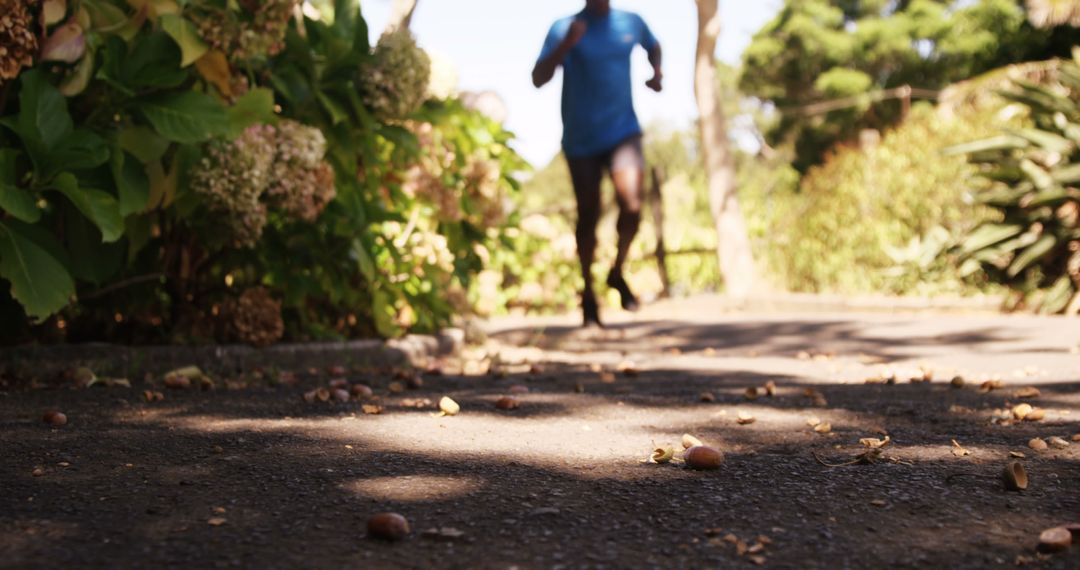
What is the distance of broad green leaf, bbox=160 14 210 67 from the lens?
3.12 m

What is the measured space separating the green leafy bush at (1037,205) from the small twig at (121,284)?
614 centimetres

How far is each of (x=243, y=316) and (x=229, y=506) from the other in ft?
7.48

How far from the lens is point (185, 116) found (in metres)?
3.18

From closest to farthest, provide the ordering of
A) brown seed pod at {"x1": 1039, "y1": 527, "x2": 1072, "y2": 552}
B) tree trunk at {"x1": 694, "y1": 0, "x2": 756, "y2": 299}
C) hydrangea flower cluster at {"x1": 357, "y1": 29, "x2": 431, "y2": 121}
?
1. brown seed pod at {"x1": 1039, "y1": 527, "x2": 1072, "y2": 552}
2. hydrangea flower cluster at {"x1": 357, "y1": 29, "x2": 431, "y2": 121}
3. tree trunk at {"x1": 694, "y1": 0, "x2": 756, "y2": 299}

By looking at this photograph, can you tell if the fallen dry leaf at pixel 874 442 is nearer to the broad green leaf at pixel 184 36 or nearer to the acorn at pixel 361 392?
the acorn at pixel 361 392

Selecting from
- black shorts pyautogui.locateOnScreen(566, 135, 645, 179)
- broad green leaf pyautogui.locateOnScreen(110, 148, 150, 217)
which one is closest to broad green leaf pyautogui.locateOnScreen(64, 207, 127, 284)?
broad green leaf pyautogui.locateOnScreen(110, 148, 150, 217)

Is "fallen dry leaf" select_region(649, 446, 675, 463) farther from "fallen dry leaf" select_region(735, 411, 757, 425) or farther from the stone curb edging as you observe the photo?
the stone curb edging

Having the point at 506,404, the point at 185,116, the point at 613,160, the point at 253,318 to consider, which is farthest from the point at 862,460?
the point at 613,160

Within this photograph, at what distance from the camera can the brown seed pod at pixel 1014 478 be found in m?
2.03

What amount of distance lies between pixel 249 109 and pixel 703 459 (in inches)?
78.0

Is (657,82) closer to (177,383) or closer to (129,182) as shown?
(177,383)

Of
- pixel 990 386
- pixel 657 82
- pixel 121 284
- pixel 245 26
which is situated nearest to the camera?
pixel 245 26

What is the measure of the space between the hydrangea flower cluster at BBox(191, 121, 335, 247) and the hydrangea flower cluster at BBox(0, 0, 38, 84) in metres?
0.76

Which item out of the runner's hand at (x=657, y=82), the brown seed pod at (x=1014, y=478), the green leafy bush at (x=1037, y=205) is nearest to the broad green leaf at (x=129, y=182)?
the brown seed pod at (x=1014, y=478)
